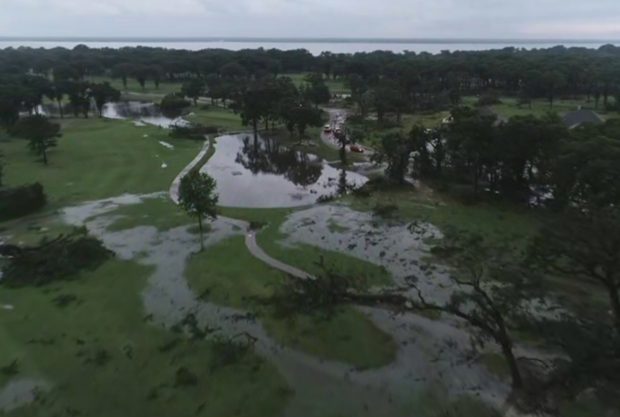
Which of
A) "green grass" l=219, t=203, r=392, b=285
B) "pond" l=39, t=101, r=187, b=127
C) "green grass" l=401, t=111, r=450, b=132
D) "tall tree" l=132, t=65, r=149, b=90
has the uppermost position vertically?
"tall tree" l=132, t=65, r=149, b=90

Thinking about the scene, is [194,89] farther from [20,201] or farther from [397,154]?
[397,154]

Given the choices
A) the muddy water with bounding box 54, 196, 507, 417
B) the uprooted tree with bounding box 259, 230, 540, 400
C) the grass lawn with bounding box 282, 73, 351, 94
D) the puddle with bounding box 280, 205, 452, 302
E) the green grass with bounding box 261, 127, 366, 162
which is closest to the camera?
the muddy water with bounding box 54, 196, 507, 417

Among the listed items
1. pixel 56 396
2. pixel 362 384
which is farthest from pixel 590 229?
pixel 56 396

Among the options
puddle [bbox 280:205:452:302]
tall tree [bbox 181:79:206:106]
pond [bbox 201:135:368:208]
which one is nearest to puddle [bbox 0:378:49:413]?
puddle [bbox 280:205:452:302]

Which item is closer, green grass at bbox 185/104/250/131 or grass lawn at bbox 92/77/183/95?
green grass at bbox 185/104/250/131

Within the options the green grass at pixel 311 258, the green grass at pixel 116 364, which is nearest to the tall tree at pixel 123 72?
the green grass at pixel 311 258

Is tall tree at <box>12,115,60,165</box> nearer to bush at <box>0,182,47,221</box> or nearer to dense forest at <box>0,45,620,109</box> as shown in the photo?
bush at <box>0,182,47,221</box>

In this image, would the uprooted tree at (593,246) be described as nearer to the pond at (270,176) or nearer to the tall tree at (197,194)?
the tall tree at (197,194)

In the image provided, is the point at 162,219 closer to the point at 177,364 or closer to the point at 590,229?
the point at 177,364
